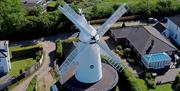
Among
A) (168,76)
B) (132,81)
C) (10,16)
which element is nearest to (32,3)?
(10,16)

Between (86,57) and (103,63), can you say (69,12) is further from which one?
(103,63)

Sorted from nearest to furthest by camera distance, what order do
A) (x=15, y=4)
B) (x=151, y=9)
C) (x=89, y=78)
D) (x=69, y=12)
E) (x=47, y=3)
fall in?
(x=69, y=12)
(x=89, y=78)
(x=15, y=4)
(x=151, y=9)
(x=47, y=3)

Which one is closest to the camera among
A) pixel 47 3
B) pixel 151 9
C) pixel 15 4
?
pixel 15 4

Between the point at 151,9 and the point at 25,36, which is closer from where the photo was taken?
the point at 25,36

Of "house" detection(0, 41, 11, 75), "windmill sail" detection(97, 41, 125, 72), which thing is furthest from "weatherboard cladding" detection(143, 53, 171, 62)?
"house" detection(0, 41, 11, 75)

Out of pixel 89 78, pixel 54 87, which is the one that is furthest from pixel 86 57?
pixel 54 87

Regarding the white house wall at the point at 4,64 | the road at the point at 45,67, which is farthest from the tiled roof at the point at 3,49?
the road at the point at 45,67

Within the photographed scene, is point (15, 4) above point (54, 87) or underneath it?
above
